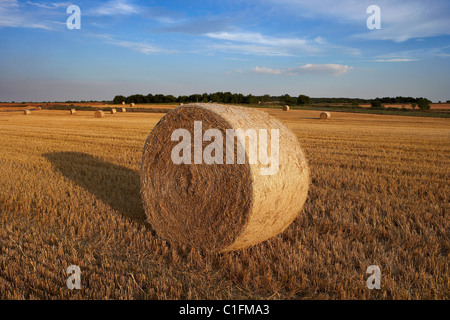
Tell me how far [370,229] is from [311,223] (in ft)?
2.57

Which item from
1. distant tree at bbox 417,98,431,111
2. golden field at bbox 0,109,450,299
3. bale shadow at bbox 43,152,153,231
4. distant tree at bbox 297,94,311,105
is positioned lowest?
golden field at bbox 0,109,450,299

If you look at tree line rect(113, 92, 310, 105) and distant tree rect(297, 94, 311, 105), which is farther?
distant tree rect(297, 94, 311, 105)

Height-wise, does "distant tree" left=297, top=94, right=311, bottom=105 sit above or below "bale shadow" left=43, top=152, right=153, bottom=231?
above

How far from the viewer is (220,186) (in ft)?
14.7

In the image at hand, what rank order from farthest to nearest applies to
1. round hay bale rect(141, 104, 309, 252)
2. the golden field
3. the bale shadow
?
1. the bale shadow
2. round hay bale rect(141, 104, 309, 252)
3. the golden field

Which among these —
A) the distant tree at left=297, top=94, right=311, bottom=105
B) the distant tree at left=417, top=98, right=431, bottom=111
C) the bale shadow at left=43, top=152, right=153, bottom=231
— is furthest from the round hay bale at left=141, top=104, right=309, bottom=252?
the distant tree at left=297, top=94, right=311, bottom=105

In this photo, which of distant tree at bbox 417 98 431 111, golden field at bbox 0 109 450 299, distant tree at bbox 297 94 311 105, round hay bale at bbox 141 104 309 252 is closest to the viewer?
golden field at bbox 0 109 450 299

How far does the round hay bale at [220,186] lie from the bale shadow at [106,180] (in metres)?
0.64

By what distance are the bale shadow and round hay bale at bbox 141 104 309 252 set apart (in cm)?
64

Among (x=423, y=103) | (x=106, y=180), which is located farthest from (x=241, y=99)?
(x=106, y=180)

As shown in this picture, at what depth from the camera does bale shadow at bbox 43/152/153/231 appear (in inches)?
229

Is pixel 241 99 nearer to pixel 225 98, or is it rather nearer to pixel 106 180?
pixel 225 98

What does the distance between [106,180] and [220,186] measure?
12.6ft

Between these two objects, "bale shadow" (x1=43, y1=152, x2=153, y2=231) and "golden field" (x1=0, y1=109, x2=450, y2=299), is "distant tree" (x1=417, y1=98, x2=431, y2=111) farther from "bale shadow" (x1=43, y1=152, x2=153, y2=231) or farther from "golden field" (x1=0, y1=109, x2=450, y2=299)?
"bale shadow" (x1=43, y1=152, x2=153, y2=231)
